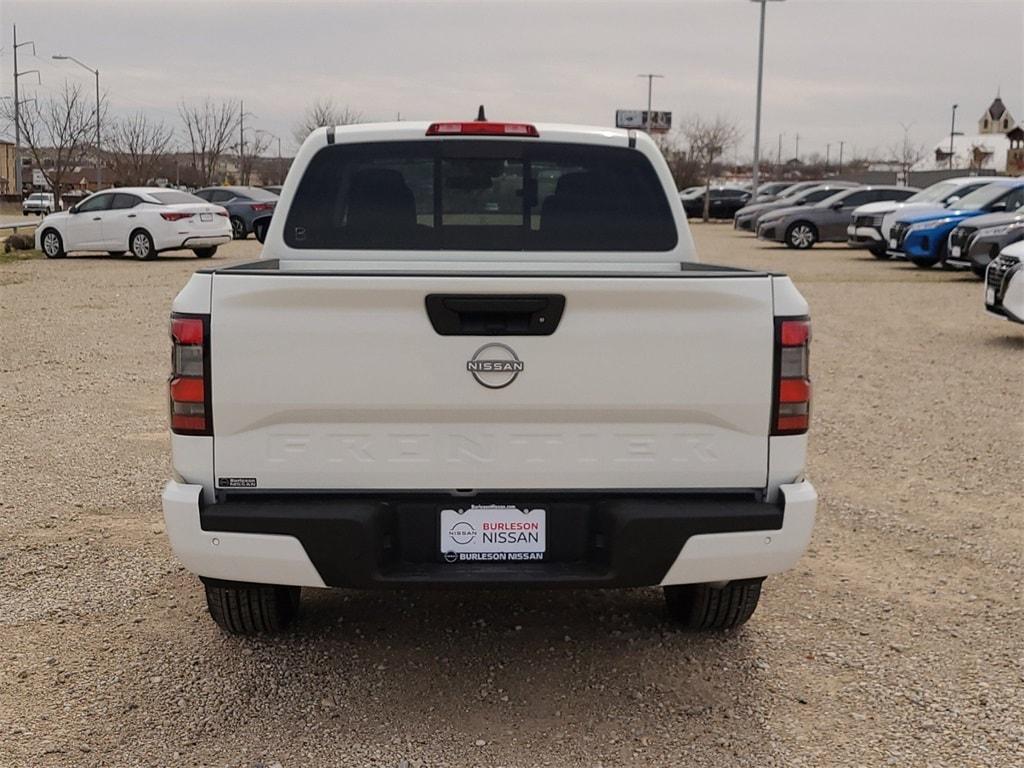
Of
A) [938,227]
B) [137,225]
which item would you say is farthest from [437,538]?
[137,225]

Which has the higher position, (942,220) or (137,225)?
(942,220)

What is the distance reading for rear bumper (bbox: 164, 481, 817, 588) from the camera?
3.51 meters

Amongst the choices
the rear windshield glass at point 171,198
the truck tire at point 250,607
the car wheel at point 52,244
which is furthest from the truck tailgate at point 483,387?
the car wheel at point 52,244

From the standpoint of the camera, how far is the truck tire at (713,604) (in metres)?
4.27

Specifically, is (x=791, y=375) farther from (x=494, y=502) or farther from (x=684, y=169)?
(x=684, y=169)

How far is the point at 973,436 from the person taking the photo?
8000mm

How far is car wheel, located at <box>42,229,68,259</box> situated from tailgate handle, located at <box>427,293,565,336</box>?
77.1ft

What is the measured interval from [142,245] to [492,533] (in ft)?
72.5

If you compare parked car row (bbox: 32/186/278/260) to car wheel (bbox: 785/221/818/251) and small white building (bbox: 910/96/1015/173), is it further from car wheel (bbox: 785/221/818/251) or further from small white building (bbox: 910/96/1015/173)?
small white building (bbox: 910/96/1015/173)

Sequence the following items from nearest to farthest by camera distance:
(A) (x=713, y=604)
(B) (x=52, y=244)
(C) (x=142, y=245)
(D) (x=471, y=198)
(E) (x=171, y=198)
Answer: (A) (x=713, y=604)
(D) (x=471, y=198)
(C) (x=142, y=245)
(E) (x=171, y=198)
(B) (x=52, y=244)

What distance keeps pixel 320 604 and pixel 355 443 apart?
154cm

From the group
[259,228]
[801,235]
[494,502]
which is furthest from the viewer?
[259,228]

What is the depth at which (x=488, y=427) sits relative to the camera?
3520 mm

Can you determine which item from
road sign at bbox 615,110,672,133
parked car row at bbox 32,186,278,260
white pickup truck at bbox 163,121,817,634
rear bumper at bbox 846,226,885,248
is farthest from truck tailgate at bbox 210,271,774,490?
road sign at bbox 615,110,672,133
